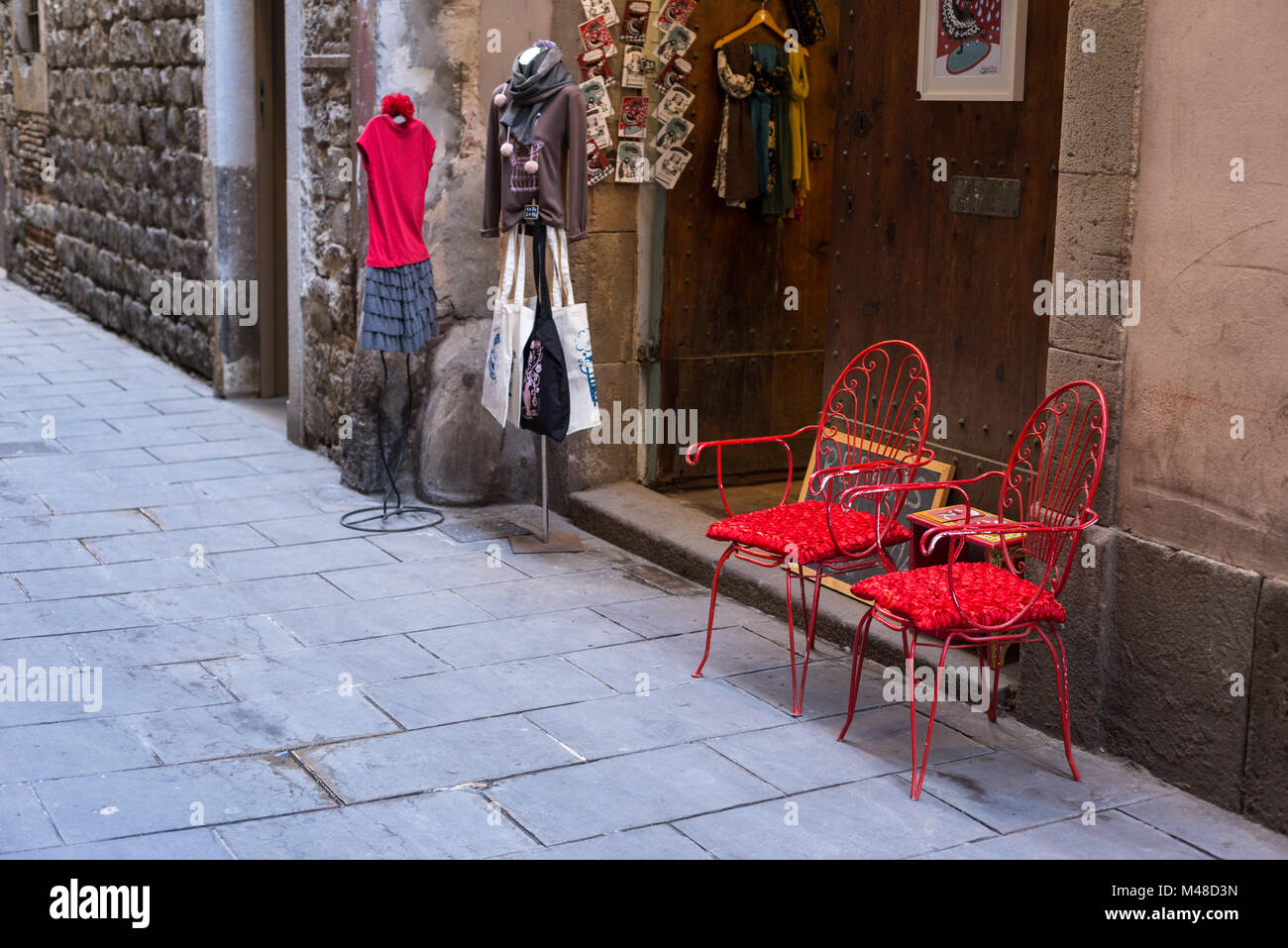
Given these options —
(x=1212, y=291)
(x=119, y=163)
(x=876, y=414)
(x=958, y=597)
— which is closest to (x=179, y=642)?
(x=876, y=414)

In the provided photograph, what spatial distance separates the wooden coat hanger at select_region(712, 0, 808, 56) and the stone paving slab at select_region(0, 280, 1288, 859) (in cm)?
206

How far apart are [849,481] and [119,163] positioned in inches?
275

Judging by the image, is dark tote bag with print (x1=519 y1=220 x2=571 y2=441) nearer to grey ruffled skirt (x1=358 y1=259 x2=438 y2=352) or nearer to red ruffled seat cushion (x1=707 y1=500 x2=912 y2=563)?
grey ruffled skirt (x1=358 y1=259 x2=438 y2=352)

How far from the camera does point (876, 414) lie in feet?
16.3

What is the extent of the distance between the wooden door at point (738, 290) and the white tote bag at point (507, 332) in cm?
79

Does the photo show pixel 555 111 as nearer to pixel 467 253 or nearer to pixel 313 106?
pixel 467 253

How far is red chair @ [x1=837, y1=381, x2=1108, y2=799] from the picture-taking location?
12.3ft

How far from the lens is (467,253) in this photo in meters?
6.46

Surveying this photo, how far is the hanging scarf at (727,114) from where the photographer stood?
6.15 metres

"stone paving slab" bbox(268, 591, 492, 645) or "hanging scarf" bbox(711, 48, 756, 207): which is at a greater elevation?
"hanging scarf" bbox(711, 48, 756, 207)

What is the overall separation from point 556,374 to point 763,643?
138 cm

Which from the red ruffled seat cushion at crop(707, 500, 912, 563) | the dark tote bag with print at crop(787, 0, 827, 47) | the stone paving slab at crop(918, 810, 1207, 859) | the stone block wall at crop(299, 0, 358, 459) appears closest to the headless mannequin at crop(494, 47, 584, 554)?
the dark tote bag with print at crop(787, 0, 827, 47)

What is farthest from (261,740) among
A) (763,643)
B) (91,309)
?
(91,309)

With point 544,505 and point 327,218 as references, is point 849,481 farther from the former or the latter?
point 327,218
